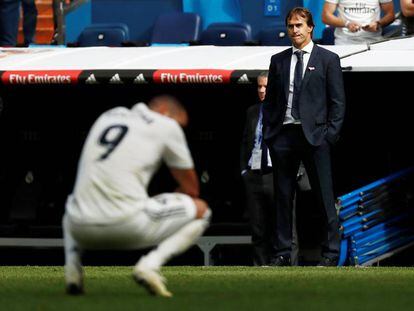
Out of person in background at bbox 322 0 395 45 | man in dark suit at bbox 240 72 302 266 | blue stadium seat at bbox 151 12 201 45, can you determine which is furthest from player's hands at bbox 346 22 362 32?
blue stadium seat at bbox 151 12 201 45

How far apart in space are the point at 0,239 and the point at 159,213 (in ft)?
25.9

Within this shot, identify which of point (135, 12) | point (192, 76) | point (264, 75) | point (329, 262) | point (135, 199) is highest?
point (135, 199)

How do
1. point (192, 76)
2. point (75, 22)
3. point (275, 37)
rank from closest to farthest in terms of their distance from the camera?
1. point (192, 76)
2. point (275, 37)
3. point (75, 22)

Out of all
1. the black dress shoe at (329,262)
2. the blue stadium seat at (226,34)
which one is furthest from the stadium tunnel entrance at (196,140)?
the black dress shoe at (329,262)

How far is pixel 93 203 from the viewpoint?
26.8 feet

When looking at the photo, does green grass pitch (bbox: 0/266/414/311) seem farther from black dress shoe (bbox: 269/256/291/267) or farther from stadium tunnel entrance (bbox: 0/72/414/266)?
stadium tunnel entrance (bbox: 0/72/414/266)

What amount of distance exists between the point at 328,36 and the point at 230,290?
7141 mm

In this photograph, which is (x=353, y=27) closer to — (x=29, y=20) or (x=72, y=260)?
(x=29, y=20)

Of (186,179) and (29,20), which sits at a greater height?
(186,179)

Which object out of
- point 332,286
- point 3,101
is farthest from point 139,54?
point 332,286

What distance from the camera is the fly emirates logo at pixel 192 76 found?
13805mm

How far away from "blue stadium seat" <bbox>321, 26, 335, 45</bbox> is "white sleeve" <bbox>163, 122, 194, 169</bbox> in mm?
7719

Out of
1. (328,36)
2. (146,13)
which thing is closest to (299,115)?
(328,36)

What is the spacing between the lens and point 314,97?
12297mm
